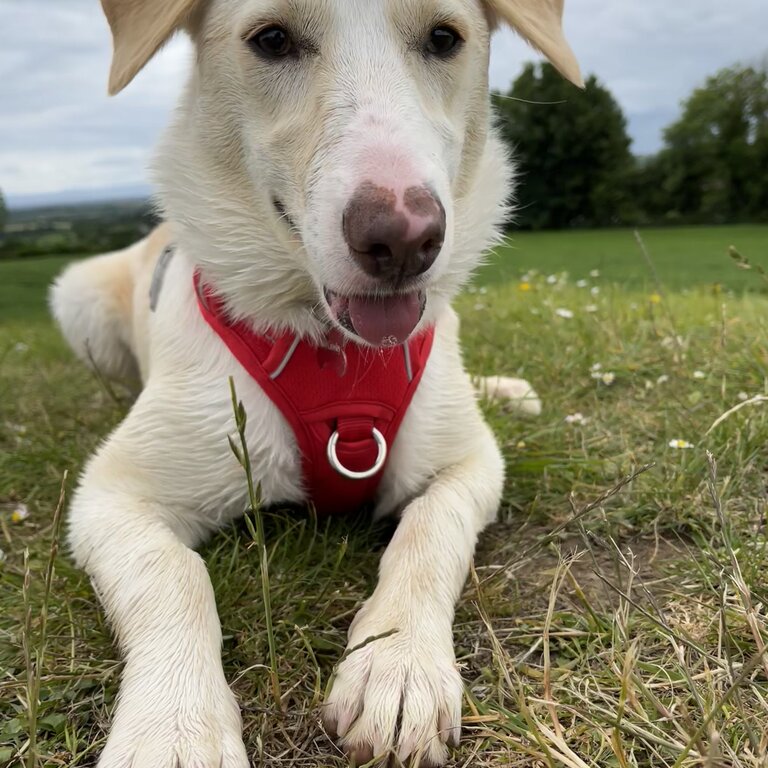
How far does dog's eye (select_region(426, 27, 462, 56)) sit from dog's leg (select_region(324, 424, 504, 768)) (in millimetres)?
1276

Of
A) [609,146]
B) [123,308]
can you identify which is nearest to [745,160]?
[609,146]

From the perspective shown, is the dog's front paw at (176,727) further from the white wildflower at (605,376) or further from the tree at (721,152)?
the tree at (721,152)

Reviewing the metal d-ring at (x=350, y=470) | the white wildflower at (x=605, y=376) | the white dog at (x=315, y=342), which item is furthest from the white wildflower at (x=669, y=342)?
the metal d-ring at (x=350, y=470)

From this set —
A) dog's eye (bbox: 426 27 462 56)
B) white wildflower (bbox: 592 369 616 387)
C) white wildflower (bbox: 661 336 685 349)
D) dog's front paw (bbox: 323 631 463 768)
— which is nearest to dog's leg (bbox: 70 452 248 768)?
dog's front paw (bbox: 323 631 463 768)

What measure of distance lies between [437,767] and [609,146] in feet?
142

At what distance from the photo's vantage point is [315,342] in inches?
87.0

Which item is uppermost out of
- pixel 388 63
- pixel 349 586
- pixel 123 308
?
pixel 388 63

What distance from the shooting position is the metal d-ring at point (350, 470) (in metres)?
2.12

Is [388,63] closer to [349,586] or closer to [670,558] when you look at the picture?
[349,586]

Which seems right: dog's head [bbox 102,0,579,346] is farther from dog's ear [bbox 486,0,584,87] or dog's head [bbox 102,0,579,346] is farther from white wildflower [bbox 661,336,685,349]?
white wildflower [bbox 661,336,685,349]

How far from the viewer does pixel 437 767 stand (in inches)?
55.2

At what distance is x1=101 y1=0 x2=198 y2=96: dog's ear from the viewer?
2.09m

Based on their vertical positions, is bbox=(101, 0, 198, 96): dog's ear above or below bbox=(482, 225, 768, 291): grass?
above

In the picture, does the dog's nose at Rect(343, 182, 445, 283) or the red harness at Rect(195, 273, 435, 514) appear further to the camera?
the red harness at Rect(195, 273, 435, 514)
